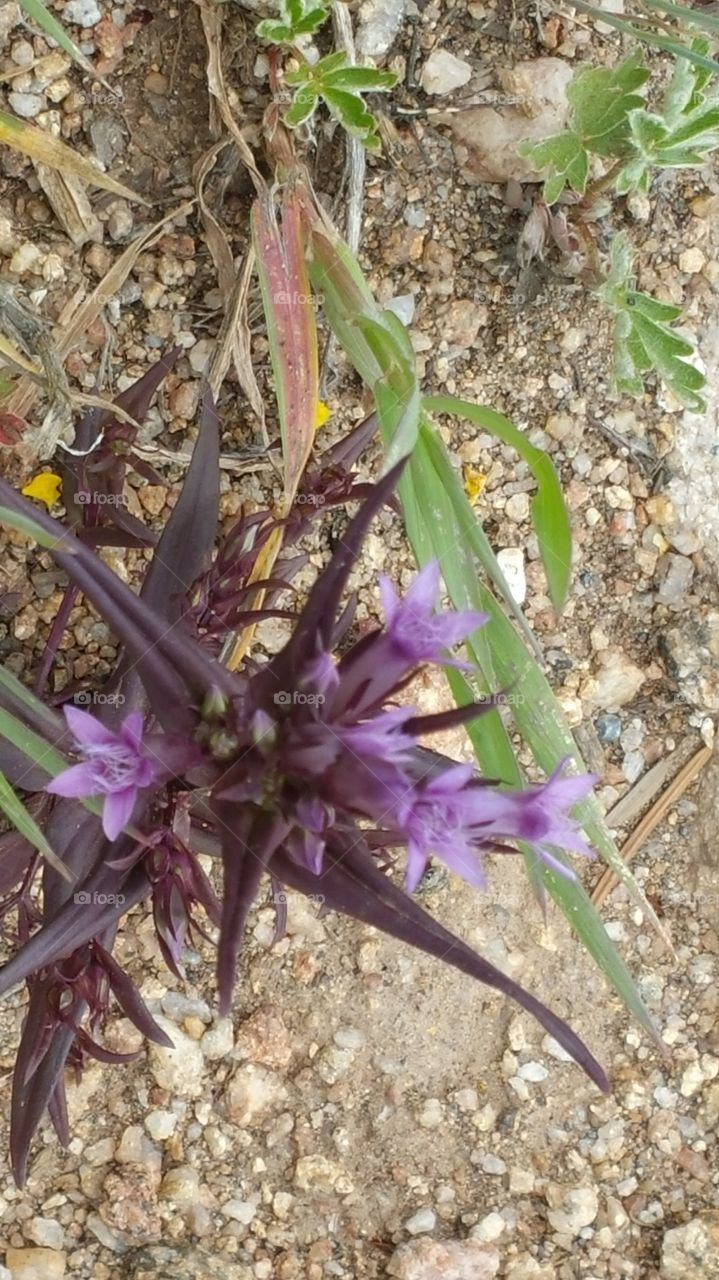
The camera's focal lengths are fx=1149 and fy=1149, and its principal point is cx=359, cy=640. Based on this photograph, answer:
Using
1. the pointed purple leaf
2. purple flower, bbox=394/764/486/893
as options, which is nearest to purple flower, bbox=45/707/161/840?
the pointed purple leaf

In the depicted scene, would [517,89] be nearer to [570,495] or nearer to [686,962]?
[570,495]

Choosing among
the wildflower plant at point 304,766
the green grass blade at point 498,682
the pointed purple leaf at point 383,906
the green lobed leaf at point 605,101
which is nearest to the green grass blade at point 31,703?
the wildflower plant at point 304,766

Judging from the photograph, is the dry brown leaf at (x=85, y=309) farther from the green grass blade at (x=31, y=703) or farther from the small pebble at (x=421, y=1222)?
the small pebble at (x=421, y=1222)

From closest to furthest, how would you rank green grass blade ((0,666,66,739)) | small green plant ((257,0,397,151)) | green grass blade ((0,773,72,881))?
green grass blade ((0,773,72,881))
green grass blade ((0,666,66,739))
small green plant ((257,0,397,151))

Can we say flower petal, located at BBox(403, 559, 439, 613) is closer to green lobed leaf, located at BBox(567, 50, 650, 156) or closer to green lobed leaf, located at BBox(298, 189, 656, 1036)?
green lobed leaf, located at BBox(298, 189, 656, 1036)

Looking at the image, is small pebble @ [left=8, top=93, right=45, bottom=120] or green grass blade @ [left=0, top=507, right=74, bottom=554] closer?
green grass blade @ [left=0, top=507, right=74, bottom=554]

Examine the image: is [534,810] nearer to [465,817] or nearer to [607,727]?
[465,817]

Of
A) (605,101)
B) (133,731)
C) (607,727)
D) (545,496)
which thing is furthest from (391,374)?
(607,727)
